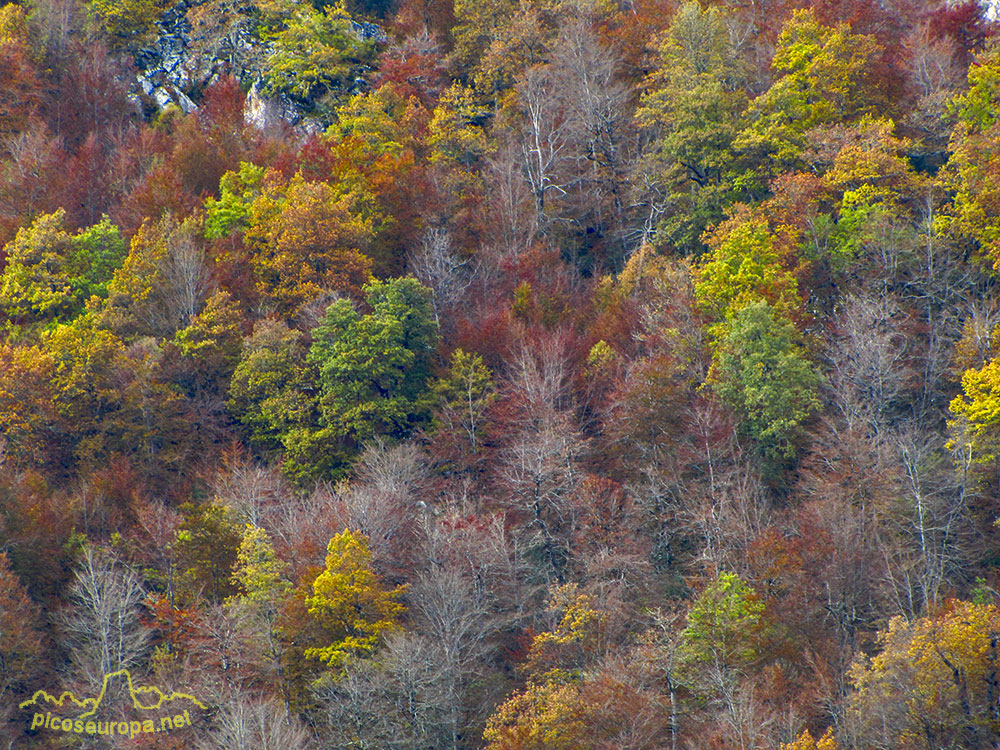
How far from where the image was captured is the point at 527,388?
40844 millimetres

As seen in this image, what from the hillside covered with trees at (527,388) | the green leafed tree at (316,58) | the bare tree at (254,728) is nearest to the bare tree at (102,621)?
the hillside covered with trees at (527,388)

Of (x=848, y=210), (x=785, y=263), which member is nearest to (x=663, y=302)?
(x=785, y=263)

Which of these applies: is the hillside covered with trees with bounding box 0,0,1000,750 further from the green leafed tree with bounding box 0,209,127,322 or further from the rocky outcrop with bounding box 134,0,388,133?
the rocky outcrop with bounding box 134,0,388,133

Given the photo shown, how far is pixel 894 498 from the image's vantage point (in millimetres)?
33875

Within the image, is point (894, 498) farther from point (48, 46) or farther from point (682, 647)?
point (48, 46)

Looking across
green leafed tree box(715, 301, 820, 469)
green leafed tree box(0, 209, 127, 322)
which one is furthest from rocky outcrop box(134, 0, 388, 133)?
green leafed tree box(715, 301, 820, 469)

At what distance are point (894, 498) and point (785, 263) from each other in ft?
36.2

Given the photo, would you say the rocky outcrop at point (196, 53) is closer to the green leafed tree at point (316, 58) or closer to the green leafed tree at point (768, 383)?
the green leafed tree at point (316, 58)

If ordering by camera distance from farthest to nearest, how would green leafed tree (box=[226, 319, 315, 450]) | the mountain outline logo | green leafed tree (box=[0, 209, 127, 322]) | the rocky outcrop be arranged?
the rocky outcrop, green leafed tree (box=[0, 209, 127, 322]), green leafed tree (box=[226, 319, 315, 450]), the mountain outline logo

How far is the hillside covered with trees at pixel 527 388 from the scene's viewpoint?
1235 inches

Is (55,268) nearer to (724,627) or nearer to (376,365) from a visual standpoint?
(376,365)

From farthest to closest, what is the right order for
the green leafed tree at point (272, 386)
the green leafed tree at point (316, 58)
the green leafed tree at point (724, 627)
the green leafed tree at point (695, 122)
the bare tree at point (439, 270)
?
the green leafed tree at point (316, 58), the bare tree at point (439, 270), the green leafed tree at point (695, 122), the green leafed tree at point (272, 386), the green leafed tree at point (724, 627)

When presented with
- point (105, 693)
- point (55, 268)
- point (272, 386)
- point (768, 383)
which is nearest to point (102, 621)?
point (105, 693)

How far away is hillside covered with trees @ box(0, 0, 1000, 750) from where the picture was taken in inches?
1235
